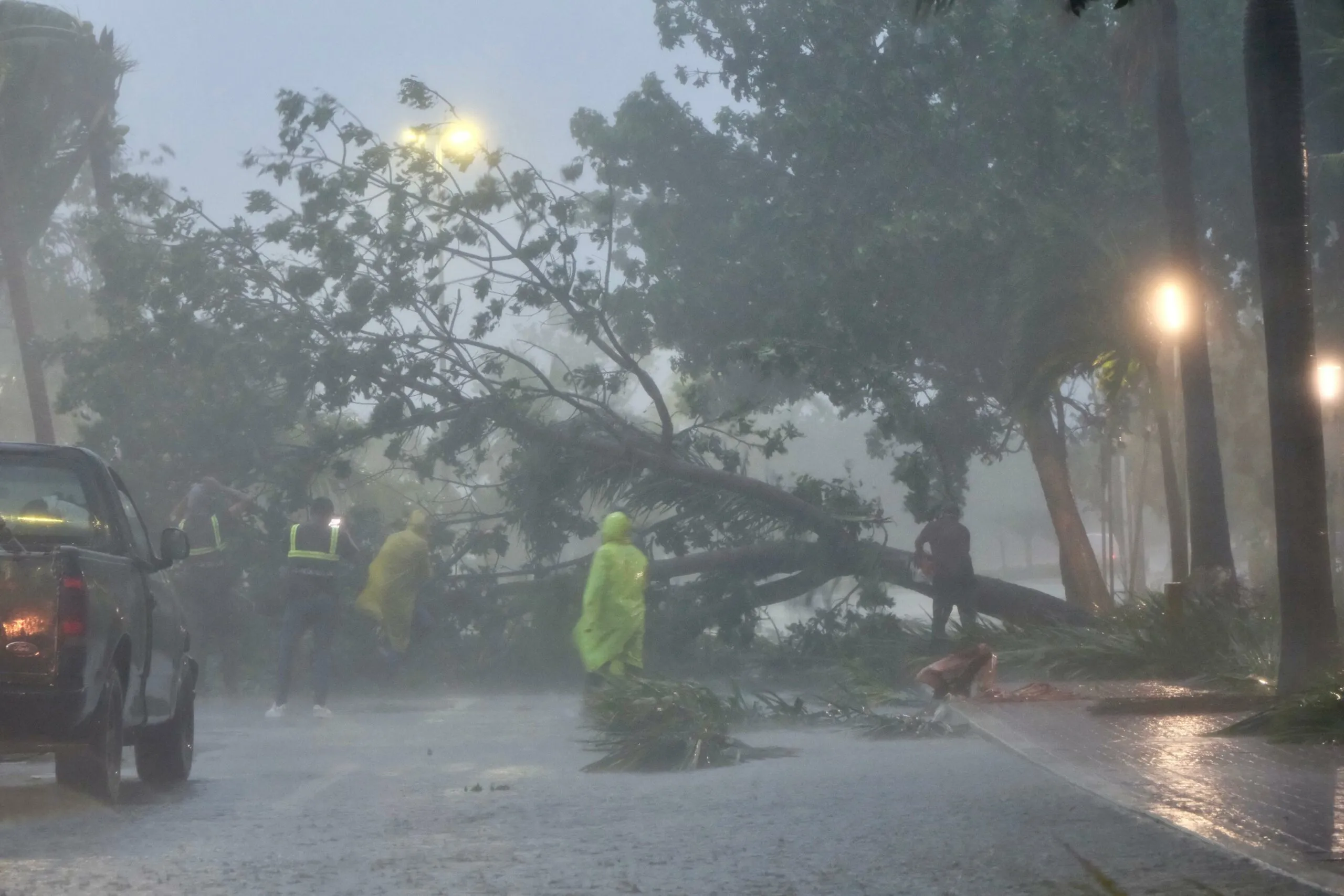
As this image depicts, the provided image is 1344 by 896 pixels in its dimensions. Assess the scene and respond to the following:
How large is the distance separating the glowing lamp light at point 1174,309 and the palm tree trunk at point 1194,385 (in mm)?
142

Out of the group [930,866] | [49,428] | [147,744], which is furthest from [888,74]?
[930,866]

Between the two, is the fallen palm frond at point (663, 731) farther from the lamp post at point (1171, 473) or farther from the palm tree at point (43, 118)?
the palm tree at point (43, 118)

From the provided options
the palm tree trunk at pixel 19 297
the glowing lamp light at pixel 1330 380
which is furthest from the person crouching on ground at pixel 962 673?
the palm tree trunk at pixel 19 297

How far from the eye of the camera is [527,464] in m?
Result: 19.0

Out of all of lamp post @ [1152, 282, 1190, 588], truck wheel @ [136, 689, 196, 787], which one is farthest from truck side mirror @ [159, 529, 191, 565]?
lamp post @ [1152, 282, 1190, 588]

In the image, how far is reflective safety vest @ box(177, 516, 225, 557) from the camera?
16469 millimetres

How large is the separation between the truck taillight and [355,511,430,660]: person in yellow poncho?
9.00 metres

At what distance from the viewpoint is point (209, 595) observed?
17.0 metres

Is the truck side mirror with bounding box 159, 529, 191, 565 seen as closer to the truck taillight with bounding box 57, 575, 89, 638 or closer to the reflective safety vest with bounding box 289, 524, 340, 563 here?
the truck taillight with bounding box 57, 575, 89, 638

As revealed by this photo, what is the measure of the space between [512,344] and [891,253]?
18.5 feet

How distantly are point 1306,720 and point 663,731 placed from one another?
12.3 feet

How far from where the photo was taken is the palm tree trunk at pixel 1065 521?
2378cm

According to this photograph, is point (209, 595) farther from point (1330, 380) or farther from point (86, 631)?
point (1330, 380)

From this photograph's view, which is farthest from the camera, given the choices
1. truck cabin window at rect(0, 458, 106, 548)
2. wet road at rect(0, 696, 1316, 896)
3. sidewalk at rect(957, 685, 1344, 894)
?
truck cabin window at rect(0, 458, 106, 548)
